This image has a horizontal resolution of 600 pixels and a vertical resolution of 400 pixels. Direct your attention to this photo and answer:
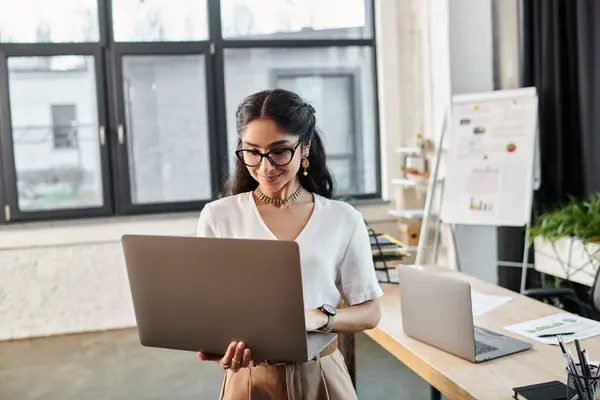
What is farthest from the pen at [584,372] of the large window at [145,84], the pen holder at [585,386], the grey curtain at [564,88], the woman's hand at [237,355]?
the large window at [145,84]

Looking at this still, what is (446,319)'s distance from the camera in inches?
71.6

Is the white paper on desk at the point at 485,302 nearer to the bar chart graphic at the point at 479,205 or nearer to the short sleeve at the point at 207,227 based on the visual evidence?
the short sleeve at the point at 207,227

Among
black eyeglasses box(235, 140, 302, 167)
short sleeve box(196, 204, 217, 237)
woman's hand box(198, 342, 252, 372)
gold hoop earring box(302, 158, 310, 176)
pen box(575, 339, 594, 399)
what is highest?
black eyeglasses box(235, 140, 302, 167)

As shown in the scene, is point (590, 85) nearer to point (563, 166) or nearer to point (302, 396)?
point (563, 166)

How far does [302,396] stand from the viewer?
4.84ft

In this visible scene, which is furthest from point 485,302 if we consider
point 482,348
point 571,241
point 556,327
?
point 571,241

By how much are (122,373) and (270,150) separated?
2819 mm

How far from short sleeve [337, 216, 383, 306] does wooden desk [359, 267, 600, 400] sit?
1.10ft

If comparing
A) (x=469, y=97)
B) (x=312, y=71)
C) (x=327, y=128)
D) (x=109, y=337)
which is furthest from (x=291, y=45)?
(x=109, y=337)

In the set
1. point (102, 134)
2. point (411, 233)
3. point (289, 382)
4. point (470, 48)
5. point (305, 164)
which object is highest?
point (470, 48)

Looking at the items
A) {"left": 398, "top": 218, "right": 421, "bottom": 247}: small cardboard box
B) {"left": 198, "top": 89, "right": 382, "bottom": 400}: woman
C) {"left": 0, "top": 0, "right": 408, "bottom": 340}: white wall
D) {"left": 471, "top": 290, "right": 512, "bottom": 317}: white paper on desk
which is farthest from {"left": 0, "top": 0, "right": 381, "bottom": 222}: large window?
{"left": 198, "top": 89, "right": 382, "bottom": 400}: woman

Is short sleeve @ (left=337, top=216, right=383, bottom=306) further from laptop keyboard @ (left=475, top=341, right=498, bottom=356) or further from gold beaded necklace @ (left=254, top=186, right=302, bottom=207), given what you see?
laptop keyboard @ (left=475, top=341, right=498, bottom=356)

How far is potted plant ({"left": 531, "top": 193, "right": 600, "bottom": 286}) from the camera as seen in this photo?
3670 millimetres

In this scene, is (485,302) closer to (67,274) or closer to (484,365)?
(484,365)
